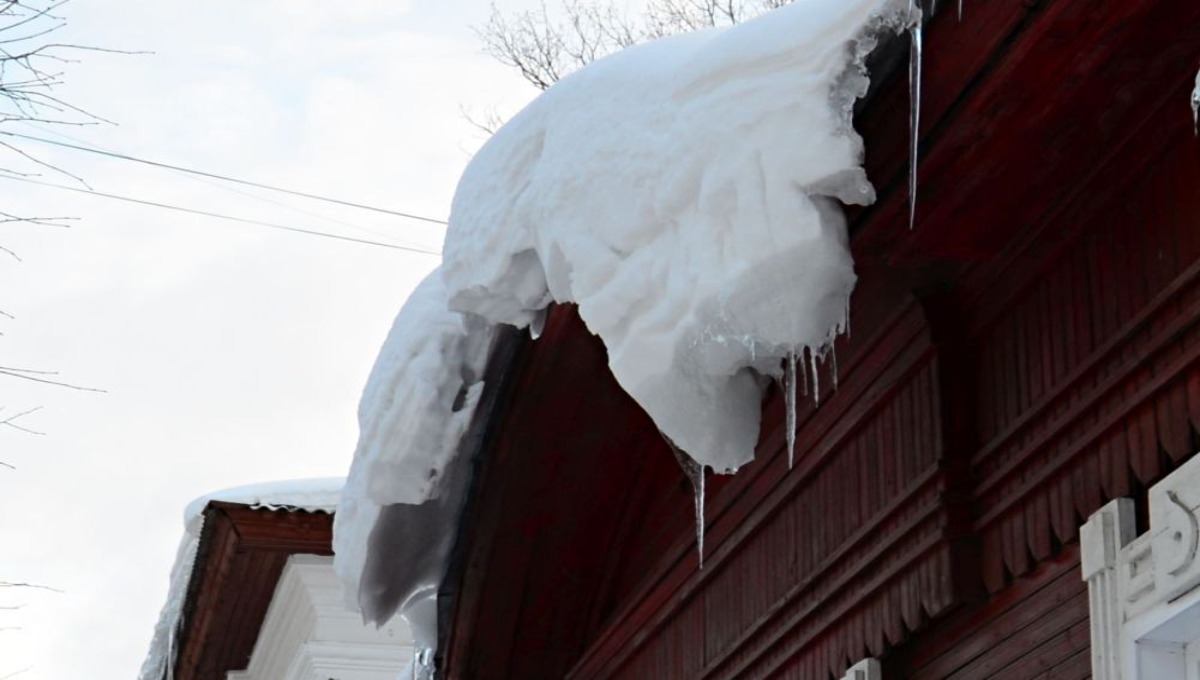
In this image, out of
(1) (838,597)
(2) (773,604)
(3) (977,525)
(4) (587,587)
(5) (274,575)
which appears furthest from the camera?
(5) (274,575)

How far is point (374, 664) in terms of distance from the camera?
1059 centimetres

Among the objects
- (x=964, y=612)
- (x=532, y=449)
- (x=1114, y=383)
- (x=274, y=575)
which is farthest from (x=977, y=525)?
(x=274, y=575)

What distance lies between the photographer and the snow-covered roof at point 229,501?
9.41m

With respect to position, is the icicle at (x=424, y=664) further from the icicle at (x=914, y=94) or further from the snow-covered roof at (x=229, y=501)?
the icicle at (x=914, y=94)

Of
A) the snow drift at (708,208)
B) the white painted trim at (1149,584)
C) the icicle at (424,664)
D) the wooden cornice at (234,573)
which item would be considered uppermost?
the wooden cornice at (234,573)

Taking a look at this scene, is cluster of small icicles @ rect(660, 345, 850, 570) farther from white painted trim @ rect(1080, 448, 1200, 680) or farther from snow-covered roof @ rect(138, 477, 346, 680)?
snow-covered roof @ rect(138, 477, 346, 680)

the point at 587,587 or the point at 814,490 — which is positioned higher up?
the point at 587,587

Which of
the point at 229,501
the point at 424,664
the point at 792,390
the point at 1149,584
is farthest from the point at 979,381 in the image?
the point at 229,501

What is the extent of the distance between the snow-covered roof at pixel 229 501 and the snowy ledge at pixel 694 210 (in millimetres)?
4794

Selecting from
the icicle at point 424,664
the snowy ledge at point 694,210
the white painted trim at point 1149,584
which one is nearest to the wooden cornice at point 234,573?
the icicle at point 424,664

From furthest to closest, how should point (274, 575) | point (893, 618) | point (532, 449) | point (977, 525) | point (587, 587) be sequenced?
1. point (274, 575)
2. point (587, 587)
3. point (532, 449)
4. point (893, 618)
5. point (977, 525)

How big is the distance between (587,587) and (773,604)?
174 cm

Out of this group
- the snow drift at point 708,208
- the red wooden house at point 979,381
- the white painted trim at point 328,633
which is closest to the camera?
the snow drift at point 708,208

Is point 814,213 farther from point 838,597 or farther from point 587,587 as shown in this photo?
point 587,587
